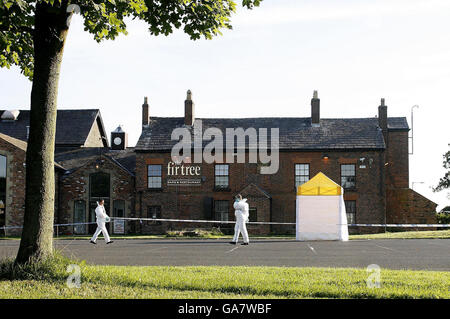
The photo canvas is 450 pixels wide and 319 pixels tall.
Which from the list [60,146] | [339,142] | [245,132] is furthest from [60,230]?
[339,142]

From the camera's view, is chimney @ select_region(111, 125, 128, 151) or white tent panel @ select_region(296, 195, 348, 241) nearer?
white tent panel @ select_region(296, 195, 348, 241)

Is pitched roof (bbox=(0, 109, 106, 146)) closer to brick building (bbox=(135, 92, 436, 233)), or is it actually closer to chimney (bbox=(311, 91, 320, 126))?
brick building (bbox=(135, 92, 436, 233))

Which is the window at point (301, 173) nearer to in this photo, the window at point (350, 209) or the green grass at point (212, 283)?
the window at point (350, 209)

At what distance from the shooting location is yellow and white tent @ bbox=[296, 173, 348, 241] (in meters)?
25.5

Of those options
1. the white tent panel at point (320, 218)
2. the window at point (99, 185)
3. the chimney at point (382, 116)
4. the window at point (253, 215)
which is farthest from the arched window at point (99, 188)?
the chimney at point (382, 116)

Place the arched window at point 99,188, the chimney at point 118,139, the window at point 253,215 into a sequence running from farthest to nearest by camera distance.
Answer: the chimney at point 118,139
the arched window at point 99,188
the window at point 253,215

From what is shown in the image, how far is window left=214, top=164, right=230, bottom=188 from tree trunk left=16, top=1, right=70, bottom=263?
27342 millimetres

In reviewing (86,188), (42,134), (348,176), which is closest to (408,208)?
(348,176)

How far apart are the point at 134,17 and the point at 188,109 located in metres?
27.5

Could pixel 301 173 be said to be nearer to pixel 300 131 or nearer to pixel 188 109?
pixel 300 131

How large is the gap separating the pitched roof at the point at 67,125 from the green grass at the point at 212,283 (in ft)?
111

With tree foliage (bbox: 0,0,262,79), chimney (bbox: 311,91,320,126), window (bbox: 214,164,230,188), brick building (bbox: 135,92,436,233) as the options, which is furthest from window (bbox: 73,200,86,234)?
tree foliage (bbox: 0,0,262,79)

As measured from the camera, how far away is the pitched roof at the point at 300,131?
38.3m

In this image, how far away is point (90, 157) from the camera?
1620 inches
